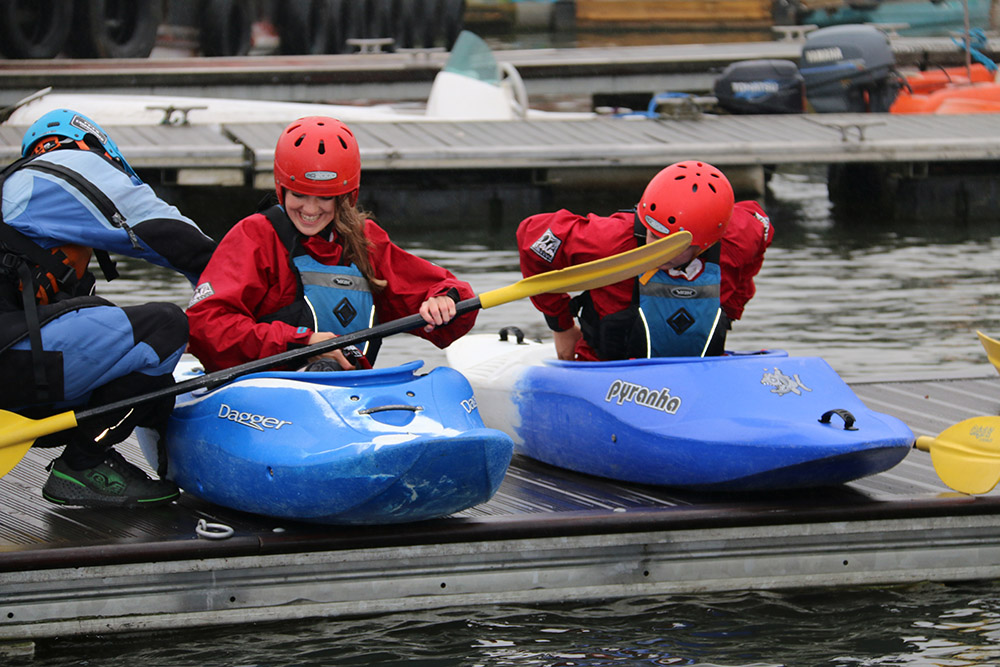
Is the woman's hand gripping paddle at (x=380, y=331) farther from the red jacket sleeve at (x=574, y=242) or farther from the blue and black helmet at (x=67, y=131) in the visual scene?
the blue and black helmet at (x=67, y=131)

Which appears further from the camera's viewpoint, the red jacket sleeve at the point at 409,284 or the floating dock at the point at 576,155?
the floating dock at the point at 576,155

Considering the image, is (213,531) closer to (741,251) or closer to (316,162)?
(316,162)

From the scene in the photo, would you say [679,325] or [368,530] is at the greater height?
[679,325]

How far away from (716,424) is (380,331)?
1.11m

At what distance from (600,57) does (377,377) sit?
15.5 metres

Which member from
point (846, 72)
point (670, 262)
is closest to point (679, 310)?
point (670, 262)

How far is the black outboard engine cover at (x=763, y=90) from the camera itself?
567 inches

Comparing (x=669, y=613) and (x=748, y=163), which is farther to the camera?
(x=748, y=163)

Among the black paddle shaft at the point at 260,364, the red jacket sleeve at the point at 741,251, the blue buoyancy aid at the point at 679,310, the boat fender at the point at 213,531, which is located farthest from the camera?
the red jacket sleeve at the point at 741,251

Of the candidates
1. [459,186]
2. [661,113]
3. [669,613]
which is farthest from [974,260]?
[669,613]

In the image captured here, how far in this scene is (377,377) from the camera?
410 centimetres

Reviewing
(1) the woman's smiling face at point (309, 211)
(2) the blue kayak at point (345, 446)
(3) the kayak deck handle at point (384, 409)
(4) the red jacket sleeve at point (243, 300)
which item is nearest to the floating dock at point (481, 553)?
(2) the blue kayak at point (345, 446)

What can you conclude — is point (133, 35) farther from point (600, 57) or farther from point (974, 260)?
point (974, 260)

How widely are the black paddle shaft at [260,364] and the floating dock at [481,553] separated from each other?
37 centimetres
